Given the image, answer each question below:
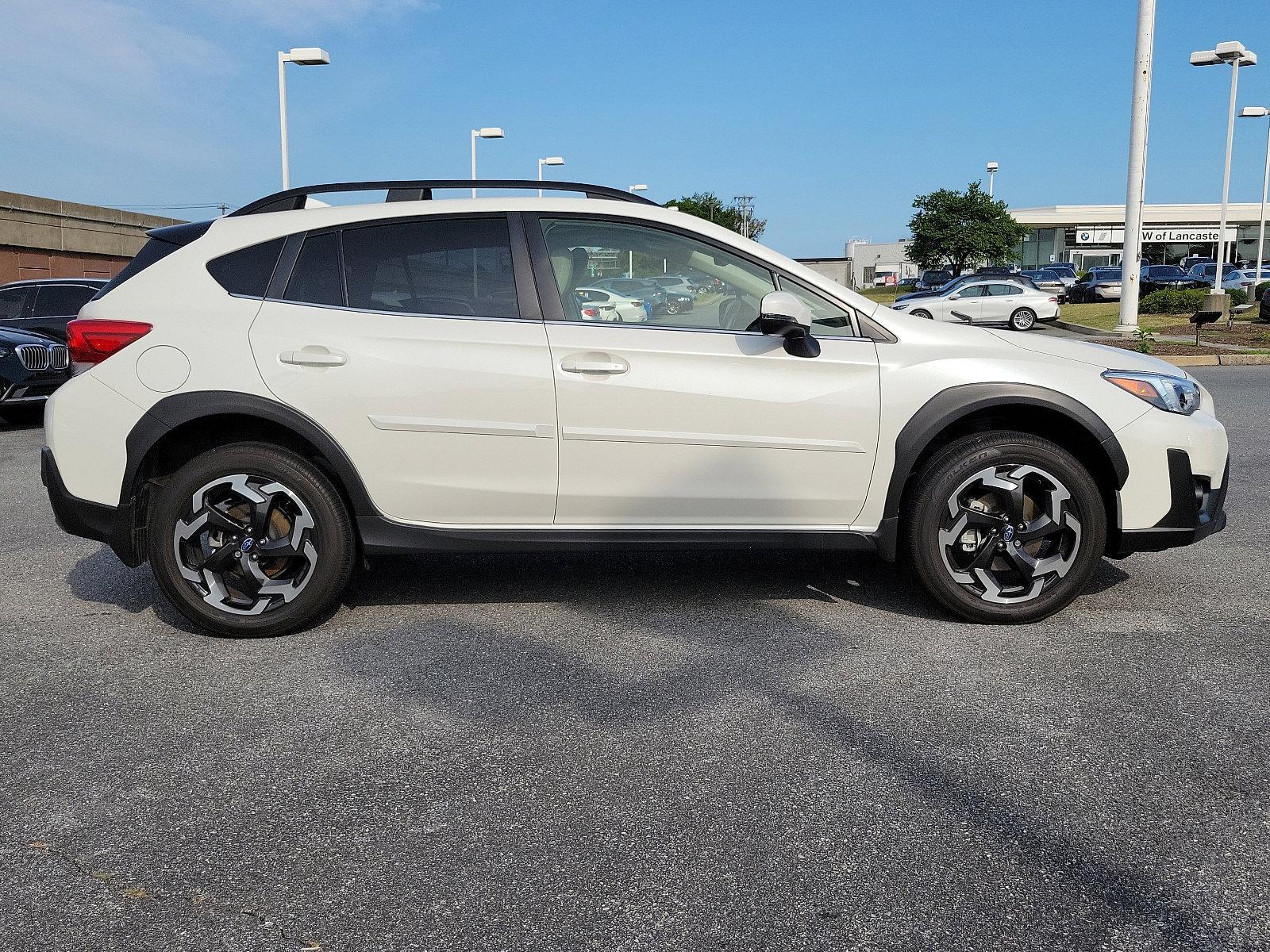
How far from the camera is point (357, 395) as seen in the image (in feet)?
14.1

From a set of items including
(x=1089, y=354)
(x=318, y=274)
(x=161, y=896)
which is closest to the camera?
(x=161, y=896)

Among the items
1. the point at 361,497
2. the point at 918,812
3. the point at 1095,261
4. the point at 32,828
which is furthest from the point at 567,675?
the point at 1095,261

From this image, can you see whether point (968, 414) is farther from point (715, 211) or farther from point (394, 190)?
point (715, 211)

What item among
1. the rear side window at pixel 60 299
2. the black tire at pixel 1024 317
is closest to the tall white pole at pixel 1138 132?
the black tire at pixel 1024 317

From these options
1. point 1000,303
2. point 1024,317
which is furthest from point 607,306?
point 1000,303

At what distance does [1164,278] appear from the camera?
49562mm

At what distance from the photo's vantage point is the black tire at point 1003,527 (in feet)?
14.5

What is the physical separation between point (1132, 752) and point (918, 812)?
806 mm

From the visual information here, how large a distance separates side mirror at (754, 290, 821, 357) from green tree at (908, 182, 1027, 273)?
62990mm

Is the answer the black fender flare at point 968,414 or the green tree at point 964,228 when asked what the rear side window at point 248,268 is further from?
the green tree at point 964,228

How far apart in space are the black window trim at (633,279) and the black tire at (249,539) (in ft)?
3.71

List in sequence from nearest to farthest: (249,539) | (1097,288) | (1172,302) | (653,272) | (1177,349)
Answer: (249,539)
(653,272)
(1177,349)
(1172,302)
(1097,288)

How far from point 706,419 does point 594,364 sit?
476mm

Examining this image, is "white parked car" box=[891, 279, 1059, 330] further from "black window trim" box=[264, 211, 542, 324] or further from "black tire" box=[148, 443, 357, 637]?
"black tire" box=[148, 443, 357, 637]
